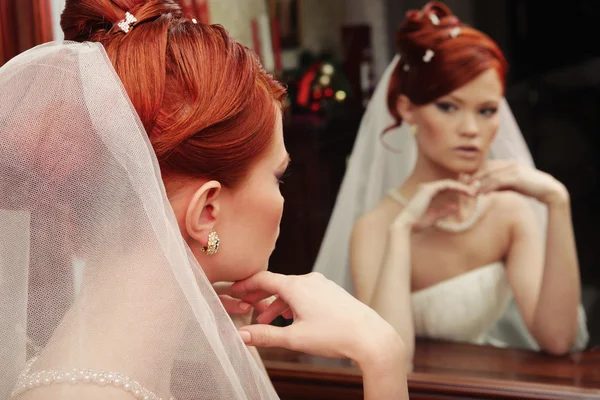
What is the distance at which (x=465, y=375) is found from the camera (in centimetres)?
170

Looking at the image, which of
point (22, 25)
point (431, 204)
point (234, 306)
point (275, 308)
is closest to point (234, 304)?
point (234, 306)

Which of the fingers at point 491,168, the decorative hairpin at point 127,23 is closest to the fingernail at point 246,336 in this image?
the decorative hairpin at point 127,23

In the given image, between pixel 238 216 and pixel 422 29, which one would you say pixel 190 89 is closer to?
pixel 238 216

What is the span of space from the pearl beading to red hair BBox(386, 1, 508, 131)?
1.07 metres

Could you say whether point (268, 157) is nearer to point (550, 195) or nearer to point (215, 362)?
point (215, 362)

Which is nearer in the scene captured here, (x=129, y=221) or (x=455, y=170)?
(x=129, y=221)

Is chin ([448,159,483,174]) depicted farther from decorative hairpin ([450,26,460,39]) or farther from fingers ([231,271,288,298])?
fingers ([231,271,288,298])

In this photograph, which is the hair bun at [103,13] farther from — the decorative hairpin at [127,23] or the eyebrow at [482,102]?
the eyebrow at [482,102]

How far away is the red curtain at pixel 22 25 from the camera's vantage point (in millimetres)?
1882

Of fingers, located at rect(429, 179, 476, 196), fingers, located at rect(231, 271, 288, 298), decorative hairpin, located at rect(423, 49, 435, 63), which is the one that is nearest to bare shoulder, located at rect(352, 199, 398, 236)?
fingers, located at rect(429, 179, 476, 196)

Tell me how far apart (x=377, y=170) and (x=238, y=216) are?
0.78 m

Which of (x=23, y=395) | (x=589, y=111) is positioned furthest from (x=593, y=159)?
(x=23, y=395)

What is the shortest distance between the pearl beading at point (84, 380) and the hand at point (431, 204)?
957 millimetres

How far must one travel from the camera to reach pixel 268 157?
110 centimetres
